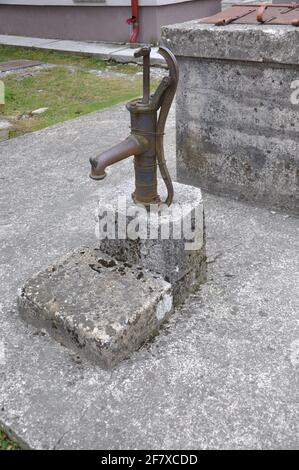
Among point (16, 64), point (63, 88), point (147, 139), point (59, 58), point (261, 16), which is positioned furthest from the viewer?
point (59, 58)

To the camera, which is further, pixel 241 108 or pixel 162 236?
pixel 241 108

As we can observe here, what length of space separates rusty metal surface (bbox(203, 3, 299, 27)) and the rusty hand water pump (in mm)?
1106

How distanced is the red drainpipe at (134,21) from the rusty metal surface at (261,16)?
18.0 ft

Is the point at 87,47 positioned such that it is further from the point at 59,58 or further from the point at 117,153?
the point at 117,153

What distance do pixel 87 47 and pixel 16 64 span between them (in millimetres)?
1345

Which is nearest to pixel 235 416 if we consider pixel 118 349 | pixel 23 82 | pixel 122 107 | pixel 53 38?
pixel 118 349

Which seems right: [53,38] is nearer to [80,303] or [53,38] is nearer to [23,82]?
[23,82]

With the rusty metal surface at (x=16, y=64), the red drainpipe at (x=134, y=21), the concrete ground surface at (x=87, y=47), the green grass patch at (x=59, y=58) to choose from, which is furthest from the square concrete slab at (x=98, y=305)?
the red drainpipe at (x=134, y=21)

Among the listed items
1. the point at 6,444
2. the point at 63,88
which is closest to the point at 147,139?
the point at 6,444

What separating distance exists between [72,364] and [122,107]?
3922mm

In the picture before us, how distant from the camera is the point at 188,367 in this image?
6.23ft

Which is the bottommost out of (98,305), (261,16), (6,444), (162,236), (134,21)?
(6,444)

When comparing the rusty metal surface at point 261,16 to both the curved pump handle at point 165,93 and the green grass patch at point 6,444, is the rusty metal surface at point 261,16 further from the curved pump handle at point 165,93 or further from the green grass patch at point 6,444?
the green grass patch at point 6,444

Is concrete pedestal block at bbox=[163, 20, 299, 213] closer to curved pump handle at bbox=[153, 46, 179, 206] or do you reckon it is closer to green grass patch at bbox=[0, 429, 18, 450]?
curved pump handle at bbox=[153, 46, 179, 206]
